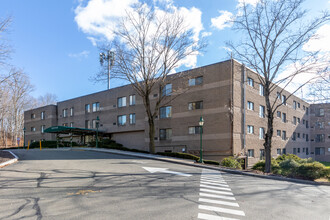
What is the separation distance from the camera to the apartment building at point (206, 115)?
24.8 m

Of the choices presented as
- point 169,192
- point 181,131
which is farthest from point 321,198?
point 181,131

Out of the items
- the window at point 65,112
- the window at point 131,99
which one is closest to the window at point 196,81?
the window at point 131,99

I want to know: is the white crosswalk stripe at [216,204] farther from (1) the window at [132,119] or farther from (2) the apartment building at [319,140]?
(2) the apartment building at [319,140]

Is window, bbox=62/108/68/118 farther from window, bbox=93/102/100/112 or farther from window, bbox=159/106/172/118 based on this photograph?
window, bbox=159/106/172/118

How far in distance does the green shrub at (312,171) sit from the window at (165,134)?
17454 millimetres

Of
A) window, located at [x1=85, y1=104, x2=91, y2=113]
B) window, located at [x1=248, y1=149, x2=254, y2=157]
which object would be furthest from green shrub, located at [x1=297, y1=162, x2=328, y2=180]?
window, located at [x1=85, y1=104, x2=91, y2=113]

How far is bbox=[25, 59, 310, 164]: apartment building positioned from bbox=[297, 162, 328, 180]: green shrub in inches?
402

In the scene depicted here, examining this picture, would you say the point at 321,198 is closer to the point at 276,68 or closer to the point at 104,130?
the point at 276,68

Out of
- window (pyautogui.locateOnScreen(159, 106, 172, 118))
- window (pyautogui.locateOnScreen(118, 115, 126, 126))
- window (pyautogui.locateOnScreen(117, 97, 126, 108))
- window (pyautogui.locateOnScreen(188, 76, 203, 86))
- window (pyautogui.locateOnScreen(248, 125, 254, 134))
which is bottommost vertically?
window (pyautogui.locateOnScreen(248, 125, 254, 134))

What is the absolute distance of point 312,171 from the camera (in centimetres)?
1262

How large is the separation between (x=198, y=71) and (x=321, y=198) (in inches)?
796

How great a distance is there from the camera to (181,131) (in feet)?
91.6

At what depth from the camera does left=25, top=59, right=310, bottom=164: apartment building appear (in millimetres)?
24812

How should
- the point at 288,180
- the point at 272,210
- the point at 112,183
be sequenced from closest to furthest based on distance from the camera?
the point at 272,210, the point at 112,183, the point at 288,180
